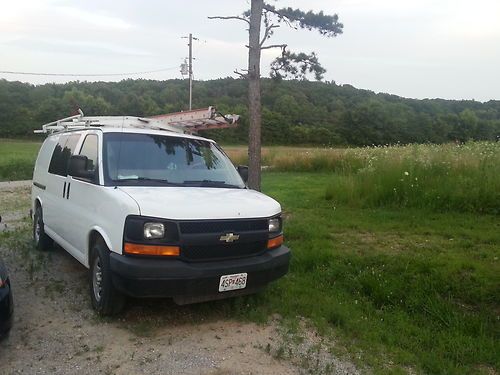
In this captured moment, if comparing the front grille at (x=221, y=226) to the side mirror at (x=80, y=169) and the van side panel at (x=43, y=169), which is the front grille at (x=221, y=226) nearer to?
the side mirror at (x=80, y=169)

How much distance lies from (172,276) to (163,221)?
47cm

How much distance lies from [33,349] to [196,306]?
1.57 metres

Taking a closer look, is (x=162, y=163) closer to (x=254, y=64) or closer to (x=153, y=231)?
(x=153, y=231)

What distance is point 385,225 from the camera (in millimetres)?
8219

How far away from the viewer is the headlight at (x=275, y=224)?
14.9ft

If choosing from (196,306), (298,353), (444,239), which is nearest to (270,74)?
(444,239)

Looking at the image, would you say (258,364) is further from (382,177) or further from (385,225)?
(382,177)

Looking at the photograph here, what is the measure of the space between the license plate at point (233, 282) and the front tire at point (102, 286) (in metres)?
0.96

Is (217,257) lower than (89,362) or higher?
higher

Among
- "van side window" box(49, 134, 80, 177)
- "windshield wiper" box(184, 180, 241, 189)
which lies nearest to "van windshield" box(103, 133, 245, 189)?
"windshield wiper" box(184, 180, 241, 189)

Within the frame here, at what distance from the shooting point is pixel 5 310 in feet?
11.4

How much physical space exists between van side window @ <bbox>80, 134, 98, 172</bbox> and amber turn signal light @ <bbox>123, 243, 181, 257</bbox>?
1256 mm

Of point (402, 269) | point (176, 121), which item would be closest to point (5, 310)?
point (402, 269)

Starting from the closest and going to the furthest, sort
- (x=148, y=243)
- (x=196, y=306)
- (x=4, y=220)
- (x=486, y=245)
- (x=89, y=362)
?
1. (x=89, y=362)
2. (x=148, y=243)
3. (x=196, y=306)
4. (x=486, y=245)
5. (x=4, y=220)
